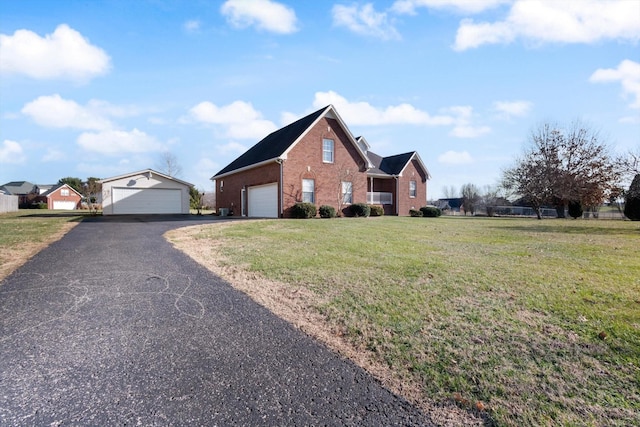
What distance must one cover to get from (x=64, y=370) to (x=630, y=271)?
8.51 m

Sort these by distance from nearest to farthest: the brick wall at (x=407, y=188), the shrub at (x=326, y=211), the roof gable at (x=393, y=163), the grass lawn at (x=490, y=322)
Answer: the grass lawn at (x=490, y=322), the shrub at (x=326, y=211), the roof gable at (x=393, y=163), the brick wall at (x=407, y=188)

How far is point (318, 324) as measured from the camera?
3.76 metres

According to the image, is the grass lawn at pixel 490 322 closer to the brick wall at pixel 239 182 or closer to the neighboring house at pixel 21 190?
the brick wall at pixel 239 182

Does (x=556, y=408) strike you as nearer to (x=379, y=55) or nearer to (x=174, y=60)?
(x=379, y=55)

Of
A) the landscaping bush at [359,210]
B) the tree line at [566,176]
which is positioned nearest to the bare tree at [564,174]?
the tree line at [566,176]

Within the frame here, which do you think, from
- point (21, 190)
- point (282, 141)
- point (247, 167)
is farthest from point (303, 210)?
point (21, 190)

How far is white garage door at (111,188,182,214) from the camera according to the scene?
1027 inches

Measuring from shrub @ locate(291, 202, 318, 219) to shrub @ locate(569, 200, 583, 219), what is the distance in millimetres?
27272

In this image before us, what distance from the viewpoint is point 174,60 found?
43.6ft

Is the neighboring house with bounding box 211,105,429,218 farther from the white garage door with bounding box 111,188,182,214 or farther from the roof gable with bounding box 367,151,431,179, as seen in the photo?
the white garage door with bounding box 111,188,182,214

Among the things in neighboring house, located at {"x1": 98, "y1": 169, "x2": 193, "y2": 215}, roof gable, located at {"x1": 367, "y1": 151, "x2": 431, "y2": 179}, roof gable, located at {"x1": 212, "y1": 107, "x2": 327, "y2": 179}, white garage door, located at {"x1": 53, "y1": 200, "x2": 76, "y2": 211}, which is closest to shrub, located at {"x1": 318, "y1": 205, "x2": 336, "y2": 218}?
roof gable, located at {"x1": 212, "y1": 107, "x2": 327, "y2": 179}

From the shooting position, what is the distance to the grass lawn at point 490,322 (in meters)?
2.44

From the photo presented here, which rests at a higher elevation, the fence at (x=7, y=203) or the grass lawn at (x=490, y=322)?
the fence at (x=7, y=203)

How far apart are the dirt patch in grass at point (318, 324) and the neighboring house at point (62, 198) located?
63306 mm
